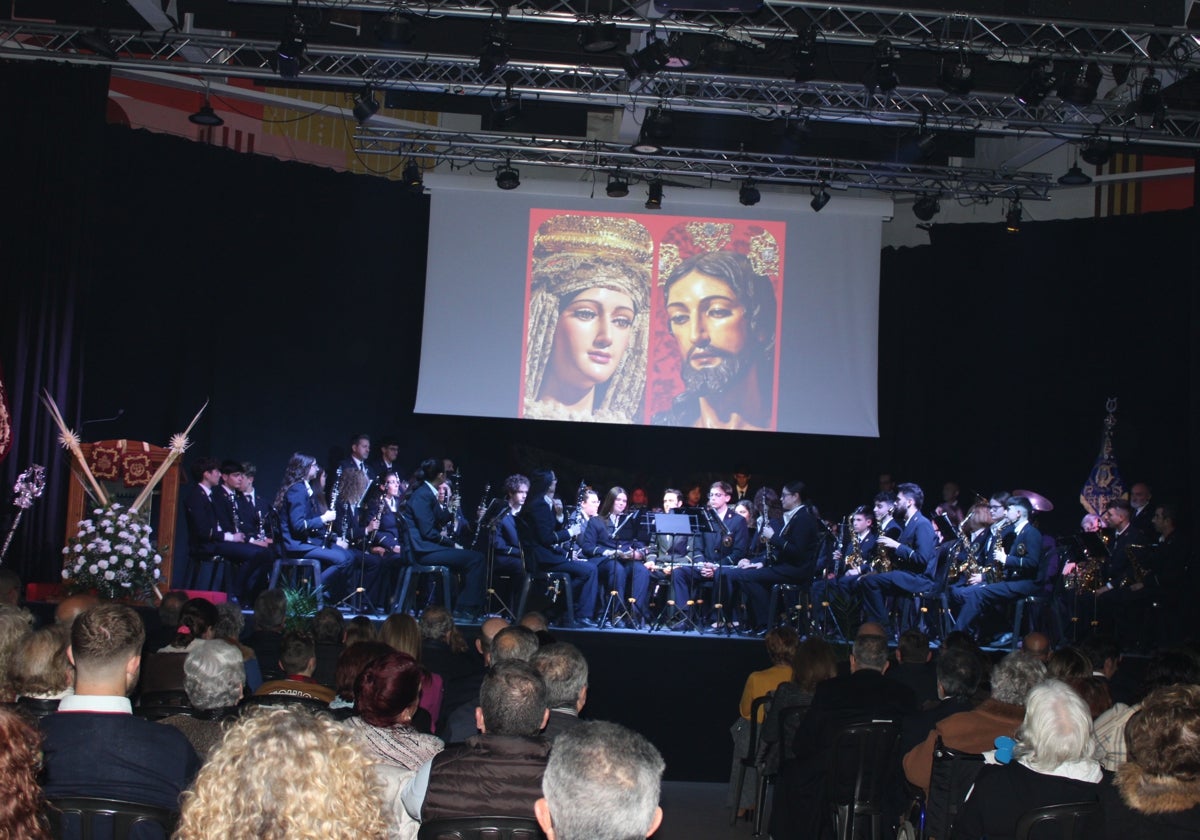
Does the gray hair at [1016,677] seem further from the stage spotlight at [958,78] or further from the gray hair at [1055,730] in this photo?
the stage spotlight at [958,78]

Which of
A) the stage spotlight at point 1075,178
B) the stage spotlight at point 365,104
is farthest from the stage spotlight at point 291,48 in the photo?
the stage spotlight at point 1075,178

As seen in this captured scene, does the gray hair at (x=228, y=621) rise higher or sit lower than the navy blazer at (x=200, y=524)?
lower

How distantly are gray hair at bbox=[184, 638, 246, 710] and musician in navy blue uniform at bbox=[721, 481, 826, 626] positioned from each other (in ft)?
22.8

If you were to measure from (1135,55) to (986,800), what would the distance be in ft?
22.3

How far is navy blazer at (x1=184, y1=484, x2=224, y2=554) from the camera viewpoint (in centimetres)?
945

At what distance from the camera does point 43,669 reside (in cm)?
324

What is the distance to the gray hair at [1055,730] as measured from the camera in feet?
10.2

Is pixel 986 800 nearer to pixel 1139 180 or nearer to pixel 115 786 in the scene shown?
pixel 115 786

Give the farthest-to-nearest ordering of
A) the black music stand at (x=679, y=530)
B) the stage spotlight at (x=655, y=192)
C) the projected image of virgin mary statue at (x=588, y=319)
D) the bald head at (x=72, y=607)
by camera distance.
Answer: the projected image of virgin mary statue at (x=588, y=319) < the stage spotlight at (x=655, y=192) < the black music stand at (x=679, y=530) < the bald head at (x=72, y=607)

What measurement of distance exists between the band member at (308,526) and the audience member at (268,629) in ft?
13.2

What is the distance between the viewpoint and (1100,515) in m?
10.6

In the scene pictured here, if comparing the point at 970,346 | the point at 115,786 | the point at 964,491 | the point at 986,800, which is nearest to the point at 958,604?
the point at 964,491

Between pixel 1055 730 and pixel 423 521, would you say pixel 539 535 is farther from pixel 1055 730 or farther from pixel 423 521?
pixel 1055 730

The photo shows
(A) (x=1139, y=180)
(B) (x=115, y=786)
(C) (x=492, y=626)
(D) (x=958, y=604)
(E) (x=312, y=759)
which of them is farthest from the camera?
(A) (x=1139, y=180)
